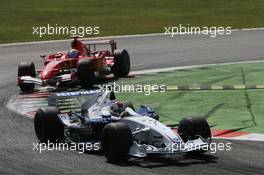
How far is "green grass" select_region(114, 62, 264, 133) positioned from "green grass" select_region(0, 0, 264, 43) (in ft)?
49.6

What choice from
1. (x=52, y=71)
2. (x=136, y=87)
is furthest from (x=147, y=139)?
(x=52, y=71)

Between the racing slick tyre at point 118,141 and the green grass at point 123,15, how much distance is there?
25624mm

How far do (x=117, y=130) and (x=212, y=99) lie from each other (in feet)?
23.6

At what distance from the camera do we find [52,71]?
77.9ft

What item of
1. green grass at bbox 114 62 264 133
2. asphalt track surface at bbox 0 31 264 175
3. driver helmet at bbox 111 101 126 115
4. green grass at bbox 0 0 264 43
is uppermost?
green grass at bbox 0 0 264 43

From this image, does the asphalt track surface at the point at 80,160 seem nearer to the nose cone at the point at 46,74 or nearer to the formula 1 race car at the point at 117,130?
the formula 1 race car at the point at 117,130

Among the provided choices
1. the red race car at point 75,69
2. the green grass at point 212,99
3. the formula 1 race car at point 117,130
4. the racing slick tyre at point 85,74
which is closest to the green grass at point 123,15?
the red race car at point 75,69

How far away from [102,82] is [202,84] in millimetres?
3913

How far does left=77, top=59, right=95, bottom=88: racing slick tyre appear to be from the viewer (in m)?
23.4

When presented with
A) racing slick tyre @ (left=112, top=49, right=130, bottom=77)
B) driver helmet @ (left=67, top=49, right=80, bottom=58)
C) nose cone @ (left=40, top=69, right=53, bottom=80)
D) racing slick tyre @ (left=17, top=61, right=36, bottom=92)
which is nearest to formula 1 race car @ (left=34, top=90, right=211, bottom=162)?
racing slick tyre @ (left=17, top=61, right=36, bottom=92)

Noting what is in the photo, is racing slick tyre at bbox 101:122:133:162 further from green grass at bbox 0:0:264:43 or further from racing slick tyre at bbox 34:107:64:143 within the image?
green grass at bbox 0:0:264:43

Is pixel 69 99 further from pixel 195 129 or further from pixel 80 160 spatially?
pixel 195 129

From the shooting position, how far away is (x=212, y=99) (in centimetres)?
1950

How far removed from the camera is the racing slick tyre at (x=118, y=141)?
501 inches
